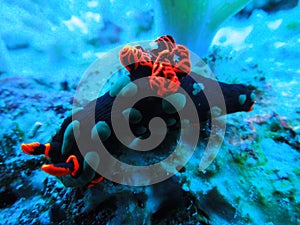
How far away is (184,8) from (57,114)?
239cm

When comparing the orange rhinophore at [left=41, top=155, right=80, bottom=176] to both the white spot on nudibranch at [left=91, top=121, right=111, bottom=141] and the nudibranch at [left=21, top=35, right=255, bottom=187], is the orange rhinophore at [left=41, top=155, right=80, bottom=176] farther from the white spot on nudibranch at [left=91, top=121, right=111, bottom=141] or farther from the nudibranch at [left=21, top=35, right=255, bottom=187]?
the white spot on nudibranch at [left=91, top=121, right=111, bottom=141]

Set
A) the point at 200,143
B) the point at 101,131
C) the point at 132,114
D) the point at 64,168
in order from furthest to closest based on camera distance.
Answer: the point at 200,143 < the point at 132,114 < the point at 101,131 < the point at 64,168

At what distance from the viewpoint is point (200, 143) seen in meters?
2.31

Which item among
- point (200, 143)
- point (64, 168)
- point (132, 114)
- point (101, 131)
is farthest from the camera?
point (200, 143)

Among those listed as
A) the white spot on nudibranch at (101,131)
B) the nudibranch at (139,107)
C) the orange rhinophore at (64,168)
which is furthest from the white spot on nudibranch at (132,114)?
the orange rhinophore at (64,168)

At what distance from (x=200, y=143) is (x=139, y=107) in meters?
0.81

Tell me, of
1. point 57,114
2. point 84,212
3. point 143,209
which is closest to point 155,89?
point 143,209

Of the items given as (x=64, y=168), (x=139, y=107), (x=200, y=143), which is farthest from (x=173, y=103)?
(x=64, y=168)

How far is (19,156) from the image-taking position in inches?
84.3

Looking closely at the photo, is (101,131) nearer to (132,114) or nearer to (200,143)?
(132,114)

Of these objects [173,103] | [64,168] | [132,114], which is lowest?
[64,168]

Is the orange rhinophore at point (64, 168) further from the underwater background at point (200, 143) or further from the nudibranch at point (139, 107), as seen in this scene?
the underwater background at point (200, 143)

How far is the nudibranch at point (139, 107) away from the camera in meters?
1.78

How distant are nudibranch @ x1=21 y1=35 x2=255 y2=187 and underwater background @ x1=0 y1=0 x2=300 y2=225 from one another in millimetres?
340
